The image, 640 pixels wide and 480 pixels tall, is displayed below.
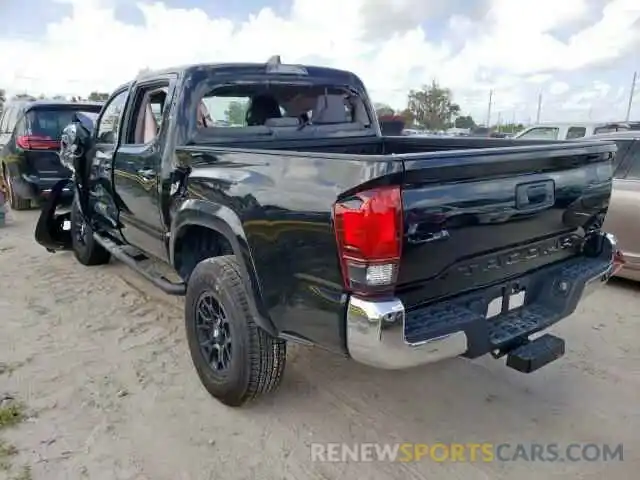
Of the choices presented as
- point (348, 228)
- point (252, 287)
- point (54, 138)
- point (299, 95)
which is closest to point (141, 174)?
point (299, 95)

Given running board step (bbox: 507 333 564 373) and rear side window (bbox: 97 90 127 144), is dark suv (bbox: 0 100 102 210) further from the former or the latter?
running board step (bbox: 507 333 564 373)

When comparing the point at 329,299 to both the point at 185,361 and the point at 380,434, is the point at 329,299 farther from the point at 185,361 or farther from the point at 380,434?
the point at 185,361

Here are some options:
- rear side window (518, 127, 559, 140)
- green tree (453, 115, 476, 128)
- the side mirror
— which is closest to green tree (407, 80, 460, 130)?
green tree (453, 115, 476, 128)

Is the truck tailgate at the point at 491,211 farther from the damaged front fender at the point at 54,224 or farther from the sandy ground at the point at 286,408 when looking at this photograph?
the damaged front fender at the point at 54,224

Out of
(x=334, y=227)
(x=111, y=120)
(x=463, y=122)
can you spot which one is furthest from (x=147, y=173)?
(x=463, y=122)

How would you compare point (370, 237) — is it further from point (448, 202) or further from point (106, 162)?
point (106, 162)

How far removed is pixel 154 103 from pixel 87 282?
7.65ft

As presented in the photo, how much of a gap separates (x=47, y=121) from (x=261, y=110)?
18.9 feet

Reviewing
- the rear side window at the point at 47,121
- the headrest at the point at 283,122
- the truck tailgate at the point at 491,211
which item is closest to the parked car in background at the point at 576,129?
the headrest at the point at 283,122

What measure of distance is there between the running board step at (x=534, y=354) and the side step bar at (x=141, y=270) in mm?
2139

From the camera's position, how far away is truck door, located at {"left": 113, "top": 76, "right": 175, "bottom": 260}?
12.0 feet

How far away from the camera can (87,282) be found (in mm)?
5465

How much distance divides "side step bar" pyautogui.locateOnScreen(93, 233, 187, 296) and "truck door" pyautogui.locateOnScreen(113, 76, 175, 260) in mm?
140

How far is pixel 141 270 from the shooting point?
4.20m
